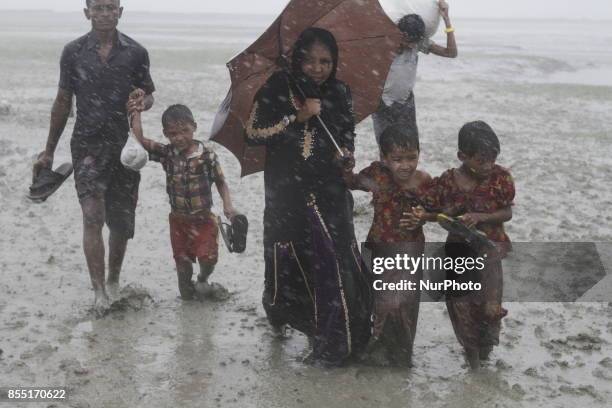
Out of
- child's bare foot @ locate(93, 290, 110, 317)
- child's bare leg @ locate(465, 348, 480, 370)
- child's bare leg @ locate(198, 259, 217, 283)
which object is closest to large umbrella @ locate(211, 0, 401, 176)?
child's bare leg @ locate(198, 259, 217, 283)

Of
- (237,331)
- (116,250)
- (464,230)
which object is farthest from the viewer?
(116,250)

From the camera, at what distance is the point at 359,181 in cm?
425

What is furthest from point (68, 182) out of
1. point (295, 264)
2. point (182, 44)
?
point (182, 44)

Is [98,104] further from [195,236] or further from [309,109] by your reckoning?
[309,109]

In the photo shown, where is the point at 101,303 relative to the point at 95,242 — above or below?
below

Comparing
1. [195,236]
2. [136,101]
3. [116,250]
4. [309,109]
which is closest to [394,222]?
[309,109]

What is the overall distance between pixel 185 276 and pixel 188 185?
0.71m

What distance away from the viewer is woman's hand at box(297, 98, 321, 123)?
402cm

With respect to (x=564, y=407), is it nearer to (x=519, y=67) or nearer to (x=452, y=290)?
(x=452, y=290)

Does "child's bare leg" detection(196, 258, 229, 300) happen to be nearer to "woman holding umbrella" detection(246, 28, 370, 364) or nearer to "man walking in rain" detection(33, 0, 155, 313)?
"man walking in rain" detection(33, 0, 155, 313)

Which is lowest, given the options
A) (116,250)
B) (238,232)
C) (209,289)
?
(209,289)

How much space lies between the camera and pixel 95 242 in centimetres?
502

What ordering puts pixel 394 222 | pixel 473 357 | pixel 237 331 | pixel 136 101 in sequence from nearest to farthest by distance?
pixel 394 222 < pixel 473 357 < pixel 136 101 < pixel 237 331

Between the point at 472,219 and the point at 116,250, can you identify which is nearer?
the point at 472,219
